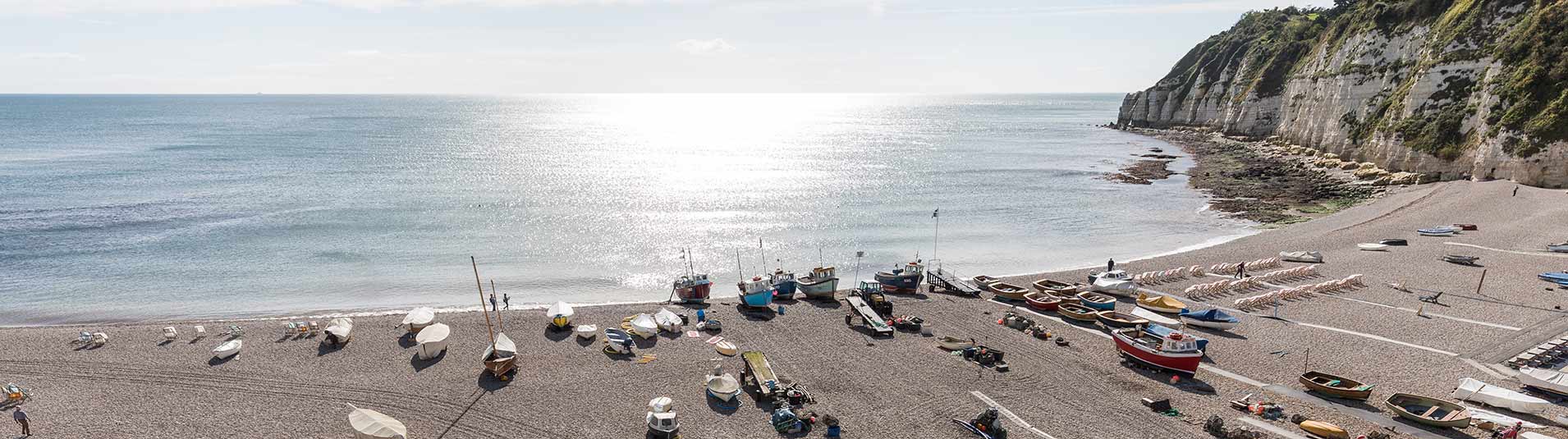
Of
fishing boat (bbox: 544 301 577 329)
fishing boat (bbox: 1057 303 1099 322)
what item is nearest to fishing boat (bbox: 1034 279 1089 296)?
fishing boat (bbox: 1057 303 1099 322)

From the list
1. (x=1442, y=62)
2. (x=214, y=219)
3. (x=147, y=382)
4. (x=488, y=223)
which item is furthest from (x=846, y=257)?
(x=1442, y=62)

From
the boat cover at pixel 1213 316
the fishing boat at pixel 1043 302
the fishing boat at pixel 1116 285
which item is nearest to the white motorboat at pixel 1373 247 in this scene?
the fishing boat at pixel 1116 285

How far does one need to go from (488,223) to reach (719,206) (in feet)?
70.1

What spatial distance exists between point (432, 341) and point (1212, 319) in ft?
111

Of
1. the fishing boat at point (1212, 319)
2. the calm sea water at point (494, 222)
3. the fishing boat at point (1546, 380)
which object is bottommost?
the calm sea water at point (494, 222)

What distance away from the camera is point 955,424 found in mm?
23672

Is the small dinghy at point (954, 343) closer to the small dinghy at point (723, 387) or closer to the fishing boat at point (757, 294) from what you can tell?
the fishing boat at point (757, 294)

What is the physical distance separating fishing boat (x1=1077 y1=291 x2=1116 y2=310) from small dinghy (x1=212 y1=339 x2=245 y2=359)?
127 ft

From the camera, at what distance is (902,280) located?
40000mm

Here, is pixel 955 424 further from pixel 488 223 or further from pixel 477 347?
pixel 488 223

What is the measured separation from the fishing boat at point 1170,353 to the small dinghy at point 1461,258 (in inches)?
1044

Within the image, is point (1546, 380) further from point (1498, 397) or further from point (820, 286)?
point (820, 286)

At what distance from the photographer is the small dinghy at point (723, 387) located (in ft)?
82.9

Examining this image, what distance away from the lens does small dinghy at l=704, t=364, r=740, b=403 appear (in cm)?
2527
